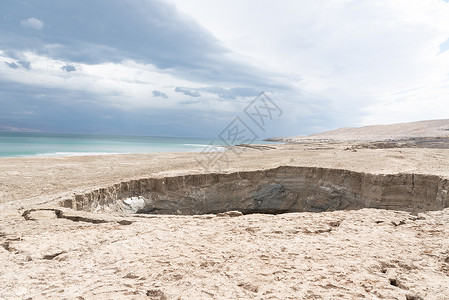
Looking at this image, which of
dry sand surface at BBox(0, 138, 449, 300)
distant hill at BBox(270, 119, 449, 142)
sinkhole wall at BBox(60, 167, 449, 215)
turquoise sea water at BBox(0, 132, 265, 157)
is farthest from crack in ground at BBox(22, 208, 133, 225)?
distant hill at BBox(270, 119, 449, 142)

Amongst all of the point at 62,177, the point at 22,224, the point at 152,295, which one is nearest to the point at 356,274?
the point at 152,295

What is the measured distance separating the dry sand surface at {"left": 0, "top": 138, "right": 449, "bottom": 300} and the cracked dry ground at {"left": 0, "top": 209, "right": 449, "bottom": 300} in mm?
14

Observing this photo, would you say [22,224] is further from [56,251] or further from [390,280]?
[390,280]

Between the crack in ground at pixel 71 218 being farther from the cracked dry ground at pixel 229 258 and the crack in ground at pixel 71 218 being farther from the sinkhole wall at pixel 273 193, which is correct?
the sinkhole wall at pixel 273 193

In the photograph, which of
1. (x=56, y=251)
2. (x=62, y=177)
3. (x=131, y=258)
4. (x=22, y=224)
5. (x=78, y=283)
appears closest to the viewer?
(x=78, y=283)

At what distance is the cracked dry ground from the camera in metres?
2.76

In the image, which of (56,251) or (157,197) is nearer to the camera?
(56,251)

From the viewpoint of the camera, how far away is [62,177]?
11375 millimetres

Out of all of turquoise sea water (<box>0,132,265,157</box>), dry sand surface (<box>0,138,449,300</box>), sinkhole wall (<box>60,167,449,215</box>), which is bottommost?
sinkhole wall (<box>60,167,449,215</box>)

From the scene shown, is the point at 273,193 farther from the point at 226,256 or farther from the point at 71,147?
the point at 71,147

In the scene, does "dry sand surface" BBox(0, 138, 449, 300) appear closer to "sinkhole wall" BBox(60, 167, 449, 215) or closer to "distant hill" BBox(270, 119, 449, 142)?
"sinkhole wall" BBox(60, 167, 449, 215)

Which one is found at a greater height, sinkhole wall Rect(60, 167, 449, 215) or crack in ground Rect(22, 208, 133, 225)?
crack in ground Rect(22, 208, 133, 225)

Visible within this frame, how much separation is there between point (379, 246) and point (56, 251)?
5.20 meters

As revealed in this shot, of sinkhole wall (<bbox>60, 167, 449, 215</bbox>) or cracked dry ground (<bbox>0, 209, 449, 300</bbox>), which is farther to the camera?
sinkhole wall (<bbox>60, 167, 449, 215</bbox>)
